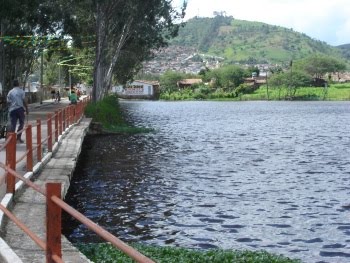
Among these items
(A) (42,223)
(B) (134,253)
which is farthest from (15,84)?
(B) (134,253)

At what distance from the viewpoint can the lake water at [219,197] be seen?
12.3 metres

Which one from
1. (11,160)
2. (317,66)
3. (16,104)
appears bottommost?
(11,160)

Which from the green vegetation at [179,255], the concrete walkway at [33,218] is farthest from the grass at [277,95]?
the green vegetation at [179,255]

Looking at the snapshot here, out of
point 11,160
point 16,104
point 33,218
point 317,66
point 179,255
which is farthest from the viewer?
point 317,66

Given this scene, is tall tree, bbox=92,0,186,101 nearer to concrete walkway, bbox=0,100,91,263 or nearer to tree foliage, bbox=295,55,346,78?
concrete walkway, bbox=0,100,91,263

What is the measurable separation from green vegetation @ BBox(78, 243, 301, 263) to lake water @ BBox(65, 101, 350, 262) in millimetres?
1376

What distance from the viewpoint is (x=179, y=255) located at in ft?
33.1

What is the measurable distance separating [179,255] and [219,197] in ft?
22.6

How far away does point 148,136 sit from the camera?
36.7 m

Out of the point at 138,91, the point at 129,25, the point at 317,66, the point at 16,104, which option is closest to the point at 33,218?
the point at 16,104

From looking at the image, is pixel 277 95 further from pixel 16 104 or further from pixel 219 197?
pixel 219 197

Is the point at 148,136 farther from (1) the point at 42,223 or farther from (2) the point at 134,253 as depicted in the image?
(2) the point at 134,253

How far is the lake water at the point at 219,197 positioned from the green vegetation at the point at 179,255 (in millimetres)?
1376

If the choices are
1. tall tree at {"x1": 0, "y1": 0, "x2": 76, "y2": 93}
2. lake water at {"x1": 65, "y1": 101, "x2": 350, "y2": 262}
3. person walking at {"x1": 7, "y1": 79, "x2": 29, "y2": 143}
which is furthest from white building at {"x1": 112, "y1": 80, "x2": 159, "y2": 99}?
person walking at {"x1": 7, "y1": 79, "x2": 29, "y2": 143}
